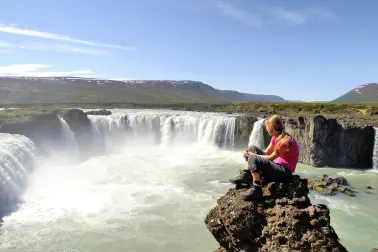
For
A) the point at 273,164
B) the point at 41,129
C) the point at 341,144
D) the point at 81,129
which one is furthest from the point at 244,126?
the point at 273,164

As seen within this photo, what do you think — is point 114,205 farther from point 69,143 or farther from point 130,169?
point 69,143

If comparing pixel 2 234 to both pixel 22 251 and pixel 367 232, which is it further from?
pixel 367 232

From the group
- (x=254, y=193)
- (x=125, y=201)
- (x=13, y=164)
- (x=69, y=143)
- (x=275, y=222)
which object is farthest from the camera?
(x=69, y=143)

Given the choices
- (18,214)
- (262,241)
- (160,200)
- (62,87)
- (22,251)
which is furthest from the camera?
(62,87)

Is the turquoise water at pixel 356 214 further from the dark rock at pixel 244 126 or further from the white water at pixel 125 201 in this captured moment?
the dark rock at pixel 244 126

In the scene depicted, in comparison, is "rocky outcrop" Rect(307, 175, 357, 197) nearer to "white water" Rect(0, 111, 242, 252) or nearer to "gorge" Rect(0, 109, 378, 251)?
"gorge" Rect(0, 109, 378, 251)

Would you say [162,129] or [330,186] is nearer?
[330,186]

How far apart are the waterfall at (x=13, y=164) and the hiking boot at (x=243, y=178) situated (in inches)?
705

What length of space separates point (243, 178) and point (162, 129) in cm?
4140

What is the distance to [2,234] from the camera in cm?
1591

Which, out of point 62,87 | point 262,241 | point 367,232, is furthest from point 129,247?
point 62,87

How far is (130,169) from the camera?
102 ft

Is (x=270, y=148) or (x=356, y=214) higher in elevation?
(x=270, y=148)

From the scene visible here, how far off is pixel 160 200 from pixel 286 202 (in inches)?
622
